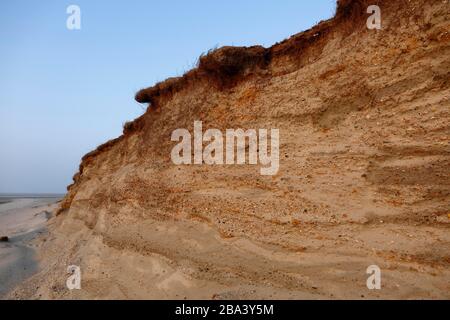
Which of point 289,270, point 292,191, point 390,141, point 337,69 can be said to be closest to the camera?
point 289,270

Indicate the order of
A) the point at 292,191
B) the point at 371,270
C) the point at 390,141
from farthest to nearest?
the point at 292,191
the point at 390,141
the point at 371,270

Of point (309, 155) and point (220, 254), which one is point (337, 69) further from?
point (220, 254)

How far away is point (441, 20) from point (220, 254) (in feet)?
16.2

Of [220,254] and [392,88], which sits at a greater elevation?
[392,88]

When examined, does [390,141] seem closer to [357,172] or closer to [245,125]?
[357,172]

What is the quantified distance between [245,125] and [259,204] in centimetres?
180

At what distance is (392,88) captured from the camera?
5.37 metres

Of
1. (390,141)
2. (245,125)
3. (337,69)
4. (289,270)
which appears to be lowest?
(289,270)

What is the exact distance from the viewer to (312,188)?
5.32 metres

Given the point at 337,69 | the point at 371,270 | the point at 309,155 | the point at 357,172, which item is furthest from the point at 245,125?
the point at 371,270

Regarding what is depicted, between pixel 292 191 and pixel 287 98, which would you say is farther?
pixel 287 98

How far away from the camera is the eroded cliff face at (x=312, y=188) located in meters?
4.46

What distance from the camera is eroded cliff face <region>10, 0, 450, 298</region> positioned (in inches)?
176
